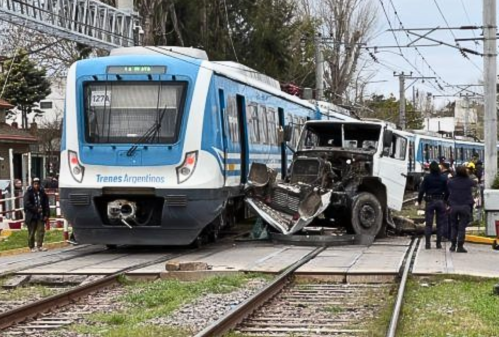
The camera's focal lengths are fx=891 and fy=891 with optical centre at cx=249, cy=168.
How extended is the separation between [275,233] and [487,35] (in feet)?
24.9

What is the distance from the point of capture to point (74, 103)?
51.1 feet

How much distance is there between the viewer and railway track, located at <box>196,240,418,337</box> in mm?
8916

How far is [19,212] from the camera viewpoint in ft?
88.7

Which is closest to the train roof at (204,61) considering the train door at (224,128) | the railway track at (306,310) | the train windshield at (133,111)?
the train door at (224,128)

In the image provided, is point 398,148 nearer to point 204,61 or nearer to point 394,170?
point 394,170

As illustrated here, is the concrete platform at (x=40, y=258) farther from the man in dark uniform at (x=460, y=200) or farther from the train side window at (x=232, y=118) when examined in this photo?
the man in dark uniform at (x=460, y=200)

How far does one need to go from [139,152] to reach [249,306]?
589cm

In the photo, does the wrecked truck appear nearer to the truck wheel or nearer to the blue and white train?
the truck wheel

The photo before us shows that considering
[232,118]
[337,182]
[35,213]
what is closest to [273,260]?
[232,118]

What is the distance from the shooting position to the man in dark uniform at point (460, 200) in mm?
15703

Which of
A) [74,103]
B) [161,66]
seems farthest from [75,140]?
[161,66]

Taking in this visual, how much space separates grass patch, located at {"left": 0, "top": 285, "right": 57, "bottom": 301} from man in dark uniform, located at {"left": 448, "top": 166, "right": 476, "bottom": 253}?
24.2 feet

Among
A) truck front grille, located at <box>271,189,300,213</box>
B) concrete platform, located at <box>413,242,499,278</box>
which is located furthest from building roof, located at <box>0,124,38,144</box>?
concrete platform, located at <box>413,242,499,278</box>

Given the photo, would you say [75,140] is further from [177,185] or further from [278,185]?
[278,185]
